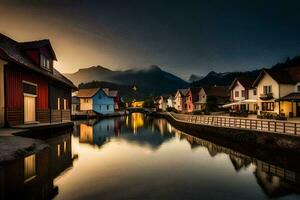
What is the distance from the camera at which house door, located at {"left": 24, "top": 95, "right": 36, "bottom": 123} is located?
21344mm

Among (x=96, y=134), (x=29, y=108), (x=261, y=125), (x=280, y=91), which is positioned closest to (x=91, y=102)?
(x=96, y=134)

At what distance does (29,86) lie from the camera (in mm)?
21875

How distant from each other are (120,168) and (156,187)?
4159 mm

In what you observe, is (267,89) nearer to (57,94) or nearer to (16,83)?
(57,94)

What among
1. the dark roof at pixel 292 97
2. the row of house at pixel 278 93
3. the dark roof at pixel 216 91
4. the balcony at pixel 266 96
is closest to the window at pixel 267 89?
the row of house at pixel 278 93

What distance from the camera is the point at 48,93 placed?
2638cm

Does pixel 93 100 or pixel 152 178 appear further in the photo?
pixel 93 100

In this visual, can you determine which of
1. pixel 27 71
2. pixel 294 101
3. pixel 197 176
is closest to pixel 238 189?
pixel 197 176

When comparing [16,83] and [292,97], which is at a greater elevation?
[16,83]

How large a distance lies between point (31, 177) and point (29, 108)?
538 inches

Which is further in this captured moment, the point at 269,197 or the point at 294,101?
the point at 294,101

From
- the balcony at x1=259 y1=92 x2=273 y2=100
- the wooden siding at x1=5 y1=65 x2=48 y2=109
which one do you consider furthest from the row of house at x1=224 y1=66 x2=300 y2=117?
the wooden siding at x1=5 y1=65 x2=48 y2=109

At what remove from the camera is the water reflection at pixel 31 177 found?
27.3 ft

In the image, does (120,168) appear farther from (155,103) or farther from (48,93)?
(155,103)
